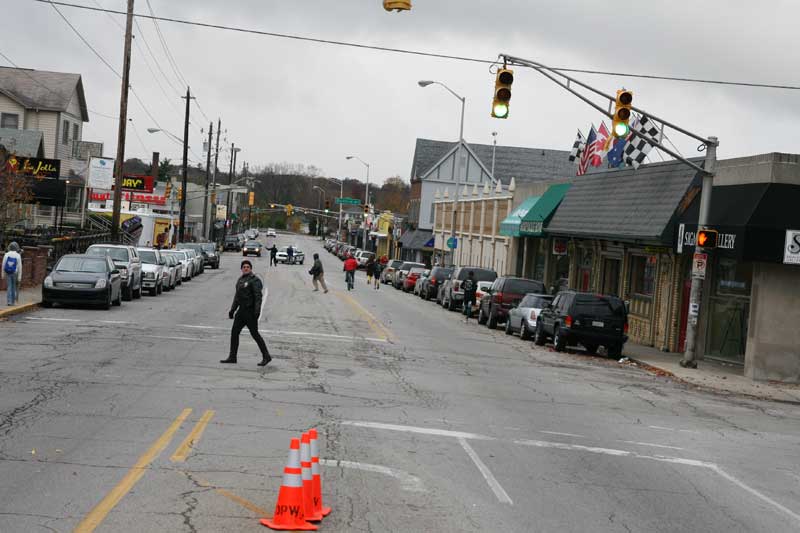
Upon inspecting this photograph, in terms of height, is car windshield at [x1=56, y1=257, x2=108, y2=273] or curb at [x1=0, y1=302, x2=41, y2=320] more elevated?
car windshield at [x1=56, y1=257, x2=108, y2=273]

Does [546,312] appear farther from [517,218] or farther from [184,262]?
[184,262]

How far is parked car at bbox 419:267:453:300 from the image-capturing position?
49.7 metres

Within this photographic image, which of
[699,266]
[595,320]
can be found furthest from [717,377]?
[595,320]

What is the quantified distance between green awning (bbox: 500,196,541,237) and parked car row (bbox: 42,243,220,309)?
15.8 meters

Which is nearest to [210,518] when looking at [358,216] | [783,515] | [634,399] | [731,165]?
[783,515]

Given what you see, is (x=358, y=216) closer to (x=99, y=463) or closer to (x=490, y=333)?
(x=490, y=333)

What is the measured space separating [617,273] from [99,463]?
29.2 metres

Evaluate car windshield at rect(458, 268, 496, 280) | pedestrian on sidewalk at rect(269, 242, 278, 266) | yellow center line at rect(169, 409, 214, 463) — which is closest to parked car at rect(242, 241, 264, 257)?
pedestrian on sidewalk at rect(269, 242, 278, 266)

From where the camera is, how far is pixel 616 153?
35.8 meters

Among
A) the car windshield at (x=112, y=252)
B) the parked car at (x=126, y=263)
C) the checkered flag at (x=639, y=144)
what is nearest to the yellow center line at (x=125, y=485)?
the parked car at (x=126, y=263)

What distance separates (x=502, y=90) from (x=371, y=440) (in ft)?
37.3

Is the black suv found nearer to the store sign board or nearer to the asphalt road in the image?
the asphalt road

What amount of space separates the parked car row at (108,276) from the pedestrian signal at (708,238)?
16245 millimetres

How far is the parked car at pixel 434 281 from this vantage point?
163 feet
